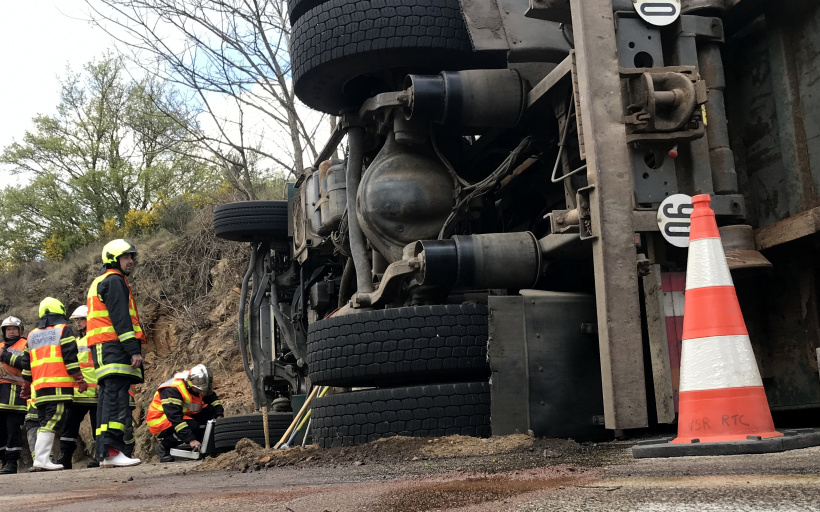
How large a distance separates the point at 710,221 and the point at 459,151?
2.34 m

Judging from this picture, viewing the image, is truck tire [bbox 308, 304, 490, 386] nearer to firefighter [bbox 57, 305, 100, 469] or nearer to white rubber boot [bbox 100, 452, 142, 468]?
white rubber boot [bbox 100, 452, 142, 468]

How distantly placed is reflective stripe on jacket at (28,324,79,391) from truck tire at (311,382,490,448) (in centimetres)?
440

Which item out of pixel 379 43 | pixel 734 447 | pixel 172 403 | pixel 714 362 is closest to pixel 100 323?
pixel 172 403

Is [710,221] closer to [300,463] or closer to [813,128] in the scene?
[813,128]

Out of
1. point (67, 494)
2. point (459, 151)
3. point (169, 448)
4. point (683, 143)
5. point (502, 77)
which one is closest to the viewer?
point (67, 494)

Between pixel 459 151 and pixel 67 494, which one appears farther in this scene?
pixel 459 151

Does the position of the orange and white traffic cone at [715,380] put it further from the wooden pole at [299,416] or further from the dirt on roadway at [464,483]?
the wooden pole at [299,416]

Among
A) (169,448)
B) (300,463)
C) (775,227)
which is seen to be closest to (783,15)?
(775,227)

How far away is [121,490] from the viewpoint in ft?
12.5

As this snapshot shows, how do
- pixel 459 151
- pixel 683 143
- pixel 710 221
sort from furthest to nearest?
1. pixel 459 151
2. pixel 683 143
3. pixel 710 221

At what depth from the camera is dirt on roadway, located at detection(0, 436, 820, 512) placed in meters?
2.01

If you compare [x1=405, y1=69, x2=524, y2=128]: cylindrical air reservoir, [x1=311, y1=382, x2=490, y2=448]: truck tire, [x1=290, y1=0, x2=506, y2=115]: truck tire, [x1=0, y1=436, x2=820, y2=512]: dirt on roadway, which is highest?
[x1=290, y1=0, x2=506, y2=115]: truck tire

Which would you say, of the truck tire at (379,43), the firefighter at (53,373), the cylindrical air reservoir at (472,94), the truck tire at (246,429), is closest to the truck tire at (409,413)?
the cylindrical air reservoir at (472,94)

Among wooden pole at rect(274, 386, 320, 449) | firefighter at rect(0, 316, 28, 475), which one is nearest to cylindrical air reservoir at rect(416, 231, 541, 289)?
wooden pole at rect(274, 386, 320, 449)
